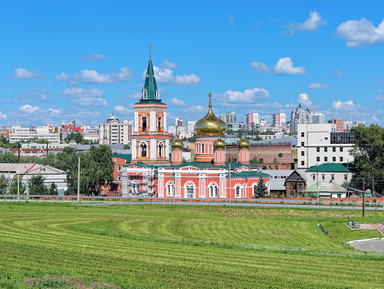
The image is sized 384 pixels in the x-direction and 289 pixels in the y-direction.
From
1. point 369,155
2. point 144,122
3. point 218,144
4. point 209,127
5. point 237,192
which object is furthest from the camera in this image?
point 369,155

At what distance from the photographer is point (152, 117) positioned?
78.8m

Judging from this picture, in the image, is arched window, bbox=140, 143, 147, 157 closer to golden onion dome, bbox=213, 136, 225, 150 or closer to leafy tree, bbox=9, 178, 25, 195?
golden onion dome, bbox=213, 136, 225, 150

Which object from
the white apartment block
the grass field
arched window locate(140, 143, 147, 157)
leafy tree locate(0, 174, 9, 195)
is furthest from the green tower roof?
the white apartment block

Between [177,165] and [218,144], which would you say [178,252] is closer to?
[218,144]

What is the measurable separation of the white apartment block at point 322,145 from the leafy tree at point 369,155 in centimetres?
1365

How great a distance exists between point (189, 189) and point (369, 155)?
29990 mm

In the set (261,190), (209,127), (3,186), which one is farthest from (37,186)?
(261,190)

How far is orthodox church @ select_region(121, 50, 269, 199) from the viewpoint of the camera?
73250 millimetres

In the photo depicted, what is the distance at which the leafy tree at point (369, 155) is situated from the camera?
277 ft

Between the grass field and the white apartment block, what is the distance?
5365 cm

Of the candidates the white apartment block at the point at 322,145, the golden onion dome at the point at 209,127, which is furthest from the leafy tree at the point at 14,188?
the white apartment block at the point at 322,145

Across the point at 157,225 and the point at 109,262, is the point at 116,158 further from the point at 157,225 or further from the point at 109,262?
the point at 109,262

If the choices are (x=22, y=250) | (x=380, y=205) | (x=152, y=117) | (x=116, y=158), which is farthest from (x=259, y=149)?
(x=22, y=250)

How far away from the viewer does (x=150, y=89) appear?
3167 inches
